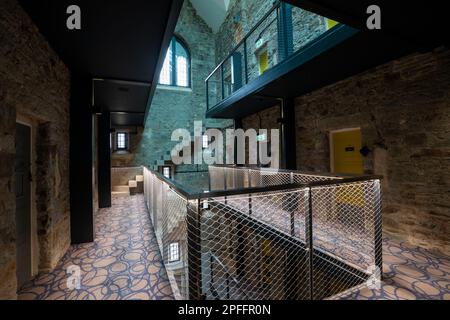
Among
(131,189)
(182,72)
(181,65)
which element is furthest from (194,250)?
(181,65)

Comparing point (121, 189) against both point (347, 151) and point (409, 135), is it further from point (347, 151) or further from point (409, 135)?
point (409, 135)

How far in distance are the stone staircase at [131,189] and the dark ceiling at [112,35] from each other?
4.63 meters

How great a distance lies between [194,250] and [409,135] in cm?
347

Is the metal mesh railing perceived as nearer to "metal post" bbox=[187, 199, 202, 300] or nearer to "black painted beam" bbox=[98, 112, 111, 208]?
"metal post" bbox=[187, 199, 202, 300]

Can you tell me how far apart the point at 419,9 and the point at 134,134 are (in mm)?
8885

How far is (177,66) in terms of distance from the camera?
9.95m

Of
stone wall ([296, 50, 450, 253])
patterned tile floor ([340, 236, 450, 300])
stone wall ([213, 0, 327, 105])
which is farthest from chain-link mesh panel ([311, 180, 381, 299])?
stone wall ([213, 0, 327, 105])

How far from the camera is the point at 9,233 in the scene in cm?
160

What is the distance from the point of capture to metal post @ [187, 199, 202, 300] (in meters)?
1.43

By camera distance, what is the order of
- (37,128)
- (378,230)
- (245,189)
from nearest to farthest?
1. (245,189)
2. (378,230)
3. (37,128)

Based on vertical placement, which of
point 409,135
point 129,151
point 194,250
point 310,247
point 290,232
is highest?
point 129,151

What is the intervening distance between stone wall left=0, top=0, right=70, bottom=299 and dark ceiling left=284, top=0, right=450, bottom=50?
244 cm

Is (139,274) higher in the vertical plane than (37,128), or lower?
lower
